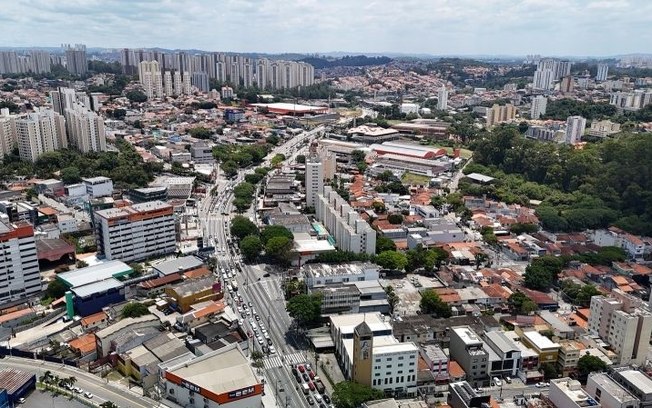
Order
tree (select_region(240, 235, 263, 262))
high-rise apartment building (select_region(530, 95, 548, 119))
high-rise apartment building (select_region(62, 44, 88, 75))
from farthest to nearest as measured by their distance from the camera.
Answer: high-rise apartment building (select_region(62, 44, 88, 75))
high-rise apartment building (select_region(530, 95, 548, 119))
tree (select_region(240, 235, 263, 262))

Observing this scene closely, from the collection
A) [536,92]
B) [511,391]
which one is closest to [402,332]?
[511,391]

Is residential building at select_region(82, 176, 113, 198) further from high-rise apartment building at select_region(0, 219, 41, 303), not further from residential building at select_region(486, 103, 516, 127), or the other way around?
residential building at select_region(486, 103, 516, 127)

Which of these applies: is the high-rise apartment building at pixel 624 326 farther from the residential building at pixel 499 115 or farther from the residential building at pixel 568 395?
the residential building at pixel 499 115

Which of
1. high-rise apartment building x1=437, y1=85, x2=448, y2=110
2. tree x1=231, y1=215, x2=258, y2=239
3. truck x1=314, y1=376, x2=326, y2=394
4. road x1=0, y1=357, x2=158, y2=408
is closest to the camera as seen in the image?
road x1=0, y1=357, x2=158, y2=408

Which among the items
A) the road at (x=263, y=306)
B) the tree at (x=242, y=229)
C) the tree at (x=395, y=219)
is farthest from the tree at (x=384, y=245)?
the tree at (x=242, y=229)

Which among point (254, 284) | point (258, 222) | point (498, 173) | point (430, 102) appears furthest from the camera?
point (430, 102)

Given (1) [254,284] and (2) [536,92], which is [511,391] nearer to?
(1) [254,284]

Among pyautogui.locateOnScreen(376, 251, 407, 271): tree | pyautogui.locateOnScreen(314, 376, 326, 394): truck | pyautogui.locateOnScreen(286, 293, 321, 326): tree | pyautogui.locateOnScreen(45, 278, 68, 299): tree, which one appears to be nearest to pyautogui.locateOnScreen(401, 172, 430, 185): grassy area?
pyautogui.locateOnScreen(376, 251, 407, 271): tree
